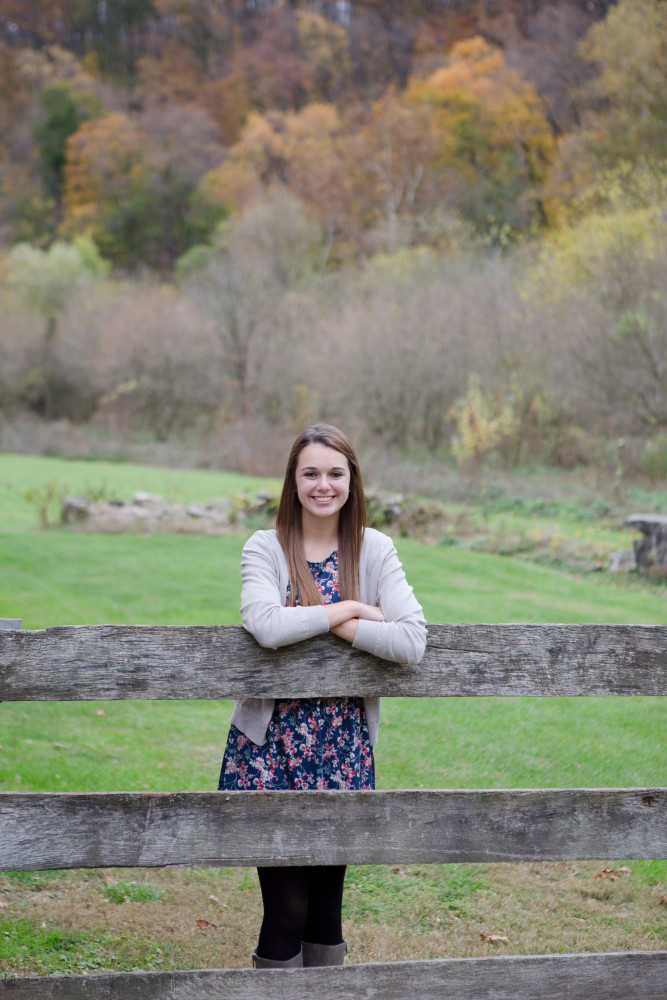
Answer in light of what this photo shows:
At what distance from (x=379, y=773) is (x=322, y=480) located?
3221 millimetres

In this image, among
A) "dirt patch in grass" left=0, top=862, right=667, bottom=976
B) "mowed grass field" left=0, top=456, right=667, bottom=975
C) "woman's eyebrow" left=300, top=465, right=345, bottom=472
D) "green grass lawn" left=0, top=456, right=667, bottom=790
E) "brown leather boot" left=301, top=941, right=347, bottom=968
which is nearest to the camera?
"brown leather boot" left=301, top=941, right=347, bottom=968

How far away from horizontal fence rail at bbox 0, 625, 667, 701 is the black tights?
2.04 feet

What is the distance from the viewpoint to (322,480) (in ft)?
10.2

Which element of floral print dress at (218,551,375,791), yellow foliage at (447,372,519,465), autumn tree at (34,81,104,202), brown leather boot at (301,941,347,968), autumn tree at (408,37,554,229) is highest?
autumn tree at (34,81,104,202)

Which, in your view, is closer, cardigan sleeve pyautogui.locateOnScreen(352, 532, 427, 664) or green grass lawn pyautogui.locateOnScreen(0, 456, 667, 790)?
cardigan sleeve pyautogui.locateOnScreen(352, 532, 427, 664)

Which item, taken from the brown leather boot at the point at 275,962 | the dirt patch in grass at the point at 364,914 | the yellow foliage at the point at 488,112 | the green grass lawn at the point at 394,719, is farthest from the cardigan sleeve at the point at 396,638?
the yellow foliage at the point at 488,112

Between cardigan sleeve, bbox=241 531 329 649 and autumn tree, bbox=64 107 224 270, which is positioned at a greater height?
autumn tree, bbox=64 107 224 270

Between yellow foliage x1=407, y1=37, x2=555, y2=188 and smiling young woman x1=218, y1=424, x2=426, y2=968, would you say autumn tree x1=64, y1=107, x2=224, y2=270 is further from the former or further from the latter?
smiling young woman x1=218, y1=424, x2=426, y2=968

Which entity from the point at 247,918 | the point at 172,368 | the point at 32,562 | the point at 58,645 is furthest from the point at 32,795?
the point at 172,368

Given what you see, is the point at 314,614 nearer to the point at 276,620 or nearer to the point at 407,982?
the point at 276,620

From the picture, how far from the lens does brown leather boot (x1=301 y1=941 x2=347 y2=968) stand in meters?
3.00

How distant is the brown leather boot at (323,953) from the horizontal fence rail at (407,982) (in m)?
0.38

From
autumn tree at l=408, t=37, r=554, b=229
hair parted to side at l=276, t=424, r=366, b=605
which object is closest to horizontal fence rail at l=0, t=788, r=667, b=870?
hair parted to side at l=276, t=424, r=366, b=605

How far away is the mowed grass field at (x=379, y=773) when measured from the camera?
391 centimetres
